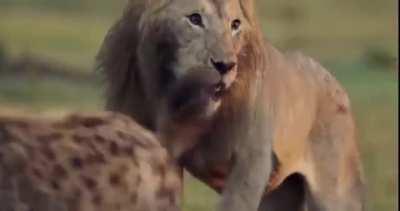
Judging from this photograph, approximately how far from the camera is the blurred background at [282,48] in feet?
54.0

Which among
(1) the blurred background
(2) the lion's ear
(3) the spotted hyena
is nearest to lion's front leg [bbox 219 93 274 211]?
(2) the lion's ear

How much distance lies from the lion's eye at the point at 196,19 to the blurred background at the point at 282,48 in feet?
11.0

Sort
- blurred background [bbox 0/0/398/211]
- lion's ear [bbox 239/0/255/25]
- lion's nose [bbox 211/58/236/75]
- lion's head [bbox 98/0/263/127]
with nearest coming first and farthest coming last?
lion's nose [bbox 211/58/236/75] → lion's head [bbox 98/0/263/127] → lion's ear [bbox 239/0/255/25] → blurred background [bbox 0/0/398/211]

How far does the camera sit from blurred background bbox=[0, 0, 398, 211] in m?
16.5

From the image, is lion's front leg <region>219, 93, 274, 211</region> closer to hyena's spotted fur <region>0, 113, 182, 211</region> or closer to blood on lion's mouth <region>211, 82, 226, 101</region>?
blood on lion's mouth <region>211, 82, 226, 101</region>

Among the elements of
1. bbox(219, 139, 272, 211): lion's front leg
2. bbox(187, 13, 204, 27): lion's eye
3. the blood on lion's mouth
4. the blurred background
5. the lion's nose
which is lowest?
the blurred background

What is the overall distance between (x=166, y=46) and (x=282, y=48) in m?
11.4

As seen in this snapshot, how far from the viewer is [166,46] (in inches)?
373

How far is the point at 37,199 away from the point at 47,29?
56.0 ft

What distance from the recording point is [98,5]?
27.2m

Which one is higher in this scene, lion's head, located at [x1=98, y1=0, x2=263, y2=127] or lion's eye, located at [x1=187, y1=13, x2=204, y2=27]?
lion's eye, located at [x1=187, y1=13, x2=204, y2=27]

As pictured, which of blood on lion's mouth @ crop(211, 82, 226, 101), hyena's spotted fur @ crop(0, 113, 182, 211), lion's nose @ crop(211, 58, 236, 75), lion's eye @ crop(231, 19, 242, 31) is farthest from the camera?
lion's eye @ crop(231, 19, 242, 31)

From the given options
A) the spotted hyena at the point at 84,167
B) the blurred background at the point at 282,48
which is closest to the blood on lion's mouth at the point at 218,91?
the spotted hyena at the point at 84,167

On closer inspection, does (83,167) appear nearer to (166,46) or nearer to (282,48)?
(166,46)
